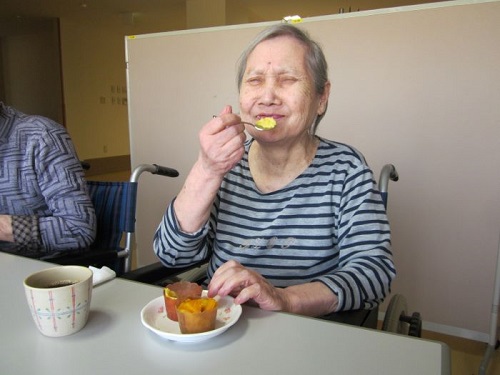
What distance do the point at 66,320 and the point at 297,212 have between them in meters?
0.56

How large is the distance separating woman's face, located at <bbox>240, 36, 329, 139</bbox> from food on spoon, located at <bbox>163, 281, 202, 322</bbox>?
17.0 inches

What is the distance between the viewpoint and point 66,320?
57cm

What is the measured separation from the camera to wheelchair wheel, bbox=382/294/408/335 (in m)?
0.90

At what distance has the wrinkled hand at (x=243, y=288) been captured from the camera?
0.67m

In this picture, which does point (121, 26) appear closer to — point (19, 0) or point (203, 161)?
point (19, 0)

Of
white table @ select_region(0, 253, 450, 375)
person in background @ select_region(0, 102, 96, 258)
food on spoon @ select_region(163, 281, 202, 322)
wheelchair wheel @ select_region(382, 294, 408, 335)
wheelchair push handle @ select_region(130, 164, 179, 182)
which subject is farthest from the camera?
wheelchair push handle @ select_region(130, 164, 179, 182)

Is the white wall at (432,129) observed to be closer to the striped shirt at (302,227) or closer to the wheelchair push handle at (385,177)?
the wheelchair push handle at (385,177)

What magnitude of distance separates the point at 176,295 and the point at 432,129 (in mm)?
1675

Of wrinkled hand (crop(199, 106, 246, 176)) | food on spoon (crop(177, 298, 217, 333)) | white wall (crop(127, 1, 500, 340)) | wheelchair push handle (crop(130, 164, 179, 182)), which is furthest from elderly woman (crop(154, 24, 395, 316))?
white wall (crop(127, 1, 500, 340))

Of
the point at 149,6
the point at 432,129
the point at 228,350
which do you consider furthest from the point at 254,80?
the point at 149,6

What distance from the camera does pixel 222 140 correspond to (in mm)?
793

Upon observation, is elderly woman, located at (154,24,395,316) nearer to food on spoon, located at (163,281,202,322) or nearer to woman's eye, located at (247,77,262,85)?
woman's eye, located at (247,77,262,85)

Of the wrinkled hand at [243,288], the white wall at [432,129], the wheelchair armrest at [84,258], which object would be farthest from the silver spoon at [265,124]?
the white wall at [432,129]

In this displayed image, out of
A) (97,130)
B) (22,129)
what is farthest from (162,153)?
(97,130)
